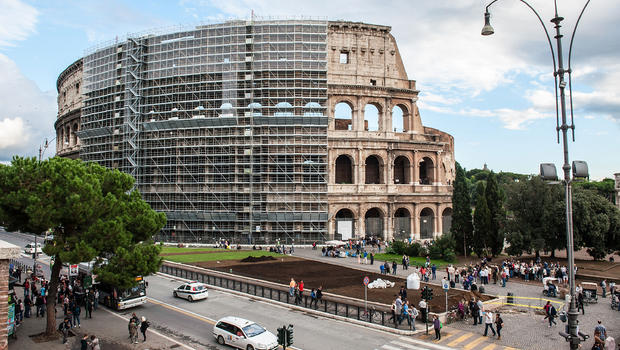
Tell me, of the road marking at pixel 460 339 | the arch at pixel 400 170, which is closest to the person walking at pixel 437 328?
the road marking at pixel 460 339

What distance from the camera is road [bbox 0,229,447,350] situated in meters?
17.9

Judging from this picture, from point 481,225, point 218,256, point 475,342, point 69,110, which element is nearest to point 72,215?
point 475,342

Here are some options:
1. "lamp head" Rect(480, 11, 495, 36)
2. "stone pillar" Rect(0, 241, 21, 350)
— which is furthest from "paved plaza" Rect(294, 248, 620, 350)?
"stone pillar" Rect(0, 241, 21, 350)

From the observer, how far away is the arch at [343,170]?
5766cm

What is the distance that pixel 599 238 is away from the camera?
123 ft

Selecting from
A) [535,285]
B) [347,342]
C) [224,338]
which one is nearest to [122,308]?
[224,338]

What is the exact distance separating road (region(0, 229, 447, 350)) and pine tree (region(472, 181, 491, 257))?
85.8 ft

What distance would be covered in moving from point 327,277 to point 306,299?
25.7ft

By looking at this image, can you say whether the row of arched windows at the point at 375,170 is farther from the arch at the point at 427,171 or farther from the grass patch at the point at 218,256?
the grass patch at the point at 218,256

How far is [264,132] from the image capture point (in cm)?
5006

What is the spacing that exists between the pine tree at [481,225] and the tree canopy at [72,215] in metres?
33.0

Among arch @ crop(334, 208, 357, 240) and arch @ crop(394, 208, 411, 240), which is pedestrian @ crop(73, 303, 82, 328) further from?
arch @ crop(394, 208, 411, 240)

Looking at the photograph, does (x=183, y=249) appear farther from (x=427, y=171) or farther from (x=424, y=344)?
(x=427, y=171)

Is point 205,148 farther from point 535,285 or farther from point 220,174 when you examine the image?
point 535,285
